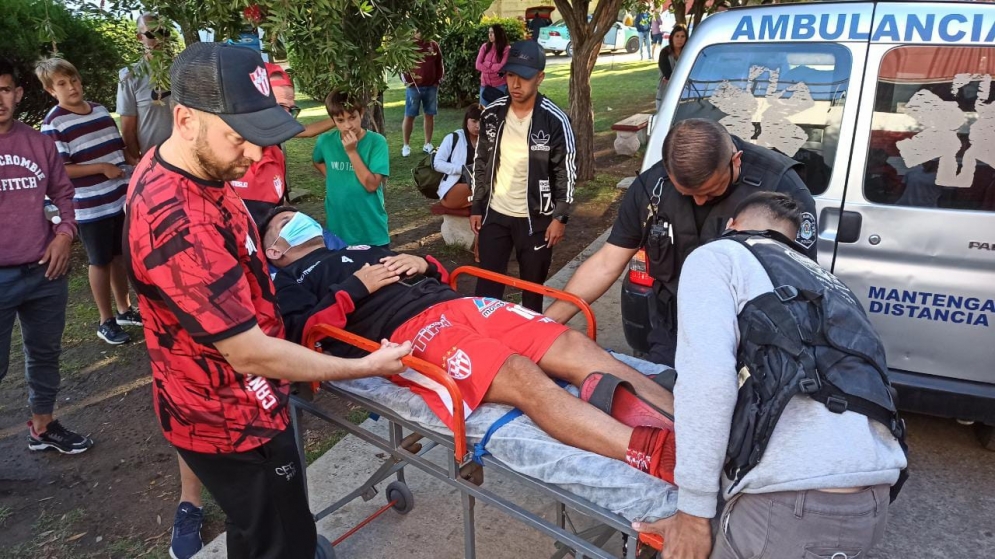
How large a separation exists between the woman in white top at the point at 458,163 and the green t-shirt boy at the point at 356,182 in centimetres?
190

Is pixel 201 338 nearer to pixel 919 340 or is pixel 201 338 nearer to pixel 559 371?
pixel 559 371

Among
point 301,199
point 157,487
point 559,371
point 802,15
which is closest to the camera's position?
point 559,371

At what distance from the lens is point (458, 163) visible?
248 inches

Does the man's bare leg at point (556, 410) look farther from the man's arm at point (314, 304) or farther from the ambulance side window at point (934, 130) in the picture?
the ambulance side window at point (934, 130)

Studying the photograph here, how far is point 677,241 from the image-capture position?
9.48 feet

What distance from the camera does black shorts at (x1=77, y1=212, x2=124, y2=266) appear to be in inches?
189

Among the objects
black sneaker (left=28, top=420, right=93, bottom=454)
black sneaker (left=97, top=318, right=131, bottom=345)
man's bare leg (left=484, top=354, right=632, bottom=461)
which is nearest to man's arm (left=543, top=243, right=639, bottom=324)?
man's bare leg (left=484, top=354, right=632, bottom=461)

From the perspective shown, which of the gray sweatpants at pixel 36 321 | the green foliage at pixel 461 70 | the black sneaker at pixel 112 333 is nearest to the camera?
the gray sweatpants at pixel 36 321

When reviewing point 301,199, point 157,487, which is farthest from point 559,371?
point 301,199

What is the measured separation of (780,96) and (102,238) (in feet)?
14.3

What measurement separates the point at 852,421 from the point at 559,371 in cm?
126

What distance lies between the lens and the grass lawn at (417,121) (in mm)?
8125

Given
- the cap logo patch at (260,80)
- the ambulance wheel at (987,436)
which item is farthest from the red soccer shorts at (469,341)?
the ambulance wheel at (987,436)

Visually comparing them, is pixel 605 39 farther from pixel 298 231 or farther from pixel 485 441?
pixel 485 441
